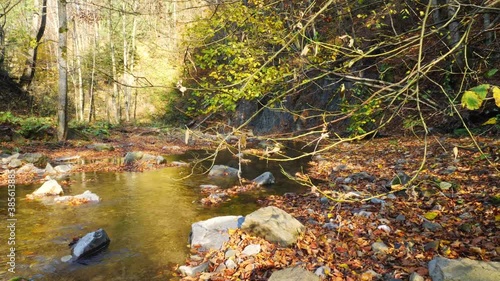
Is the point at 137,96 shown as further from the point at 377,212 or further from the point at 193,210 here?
the point at 377,212

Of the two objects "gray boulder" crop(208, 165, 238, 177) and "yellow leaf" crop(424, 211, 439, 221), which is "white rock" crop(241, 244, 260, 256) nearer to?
"yellow leaf" crop(424, 211, 439, 221)

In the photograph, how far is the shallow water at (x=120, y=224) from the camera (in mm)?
4270

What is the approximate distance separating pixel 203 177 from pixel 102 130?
Result: 1183 centimetres

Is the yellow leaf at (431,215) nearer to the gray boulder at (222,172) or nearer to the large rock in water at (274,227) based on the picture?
the large rock in water at (274,227)

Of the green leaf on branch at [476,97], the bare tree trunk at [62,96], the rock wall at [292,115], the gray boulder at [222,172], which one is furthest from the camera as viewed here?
the rock wall at [292,115]

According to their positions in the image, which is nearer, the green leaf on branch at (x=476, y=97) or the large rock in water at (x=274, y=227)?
the green leaf on branch at (x=476, y=97)

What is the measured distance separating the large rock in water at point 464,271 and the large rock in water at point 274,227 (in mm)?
1875

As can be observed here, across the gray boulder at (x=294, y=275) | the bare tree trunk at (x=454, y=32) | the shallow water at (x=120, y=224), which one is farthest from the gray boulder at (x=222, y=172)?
the gray boulder at (x=294, y=275)

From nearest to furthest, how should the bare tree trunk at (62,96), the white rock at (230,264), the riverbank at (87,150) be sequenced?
the white rock at (230,264), the riverbank at (87,150), the bare tree trunk at (62,96)

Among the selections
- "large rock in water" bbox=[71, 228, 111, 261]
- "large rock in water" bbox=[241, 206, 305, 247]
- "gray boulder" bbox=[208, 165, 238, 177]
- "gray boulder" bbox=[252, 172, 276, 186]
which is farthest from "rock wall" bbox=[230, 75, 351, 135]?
"large rock in water" bbox=[71, 228, 111, 261]

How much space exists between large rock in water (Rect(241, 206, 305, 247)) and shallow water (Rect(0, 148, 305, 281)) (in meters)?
1.08

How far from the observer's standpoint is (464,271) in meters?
2.76

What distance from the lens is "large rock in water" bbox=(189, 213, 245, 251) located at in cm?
476

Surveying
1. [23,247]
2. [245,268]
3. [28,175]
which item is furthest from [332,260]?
[28,175]
